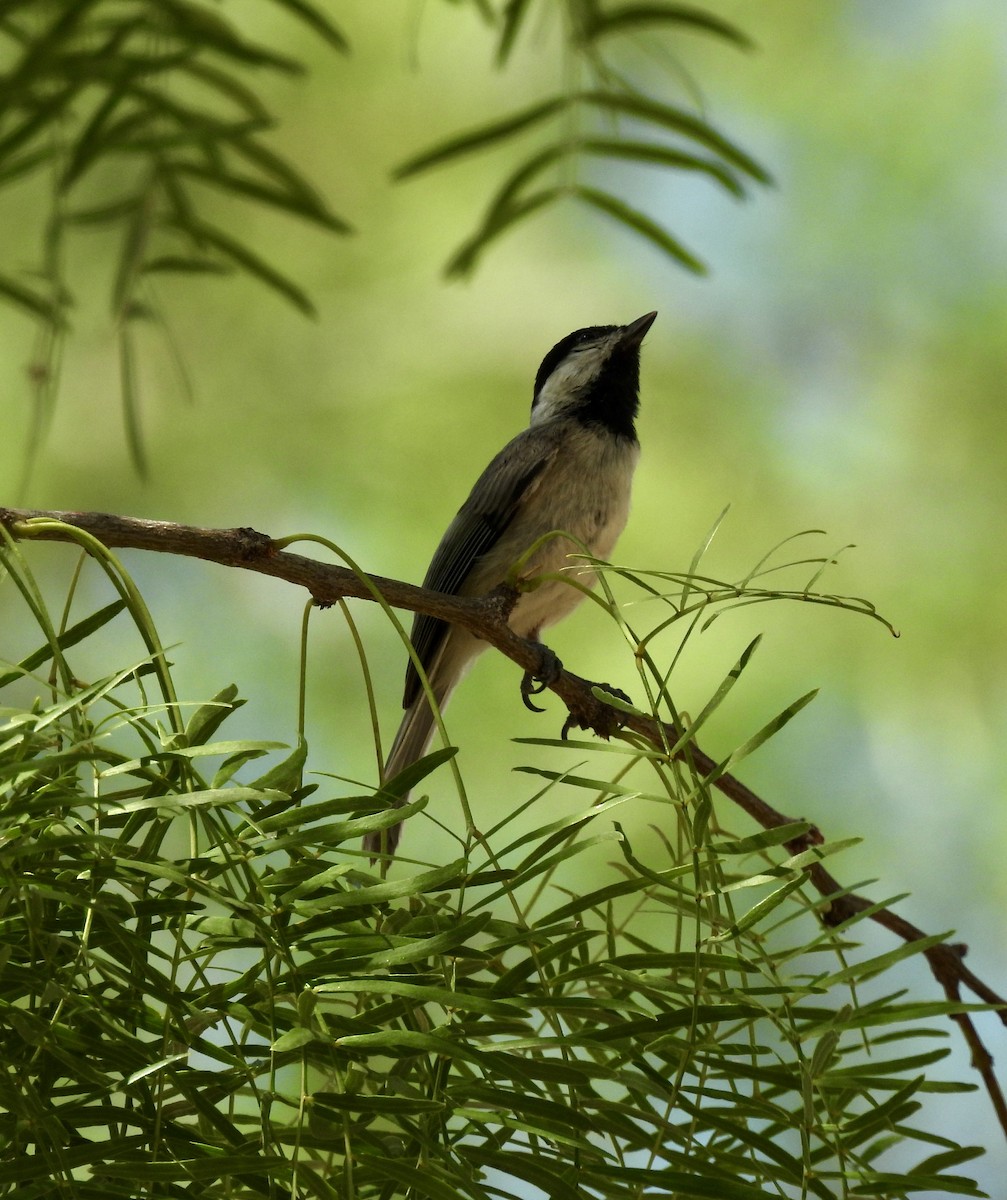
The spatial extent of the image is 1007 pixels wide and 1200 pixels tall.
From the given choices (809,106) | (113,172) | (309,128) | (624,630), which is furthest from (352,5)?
(624,630)

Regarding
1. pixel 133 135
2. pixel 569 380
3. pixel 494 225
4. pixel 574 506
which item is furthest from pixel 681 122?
pixel 569 380

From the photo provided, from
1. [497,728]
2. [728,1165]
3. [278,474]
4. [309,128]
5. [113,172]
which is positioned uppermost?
[309,128]

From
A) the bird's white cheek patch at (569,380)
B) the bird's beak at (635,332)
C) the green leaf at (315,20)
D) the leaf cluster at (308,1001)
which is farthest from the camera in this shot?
the bird's white cheek patch at (569,380)

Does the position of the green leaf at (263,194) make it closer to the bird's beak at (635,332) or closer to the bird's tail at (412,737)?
the bird's tail at (412,737)

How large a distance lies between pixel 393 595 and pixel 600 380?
4.36 ft

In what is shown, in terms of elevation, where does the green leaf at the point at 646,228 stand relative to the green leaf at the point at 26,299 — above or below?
above

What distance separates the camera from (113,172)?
279 cm

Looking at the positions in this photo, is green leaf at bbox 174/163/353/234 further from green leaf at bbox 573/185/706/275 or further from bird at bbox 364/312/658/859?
bird at bbox 364/312/658/859

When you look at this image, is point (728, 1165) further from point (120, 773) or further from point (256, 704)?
point (256, 704)

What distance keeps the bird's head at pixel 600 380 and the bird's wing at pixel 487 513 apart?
4.7 inches

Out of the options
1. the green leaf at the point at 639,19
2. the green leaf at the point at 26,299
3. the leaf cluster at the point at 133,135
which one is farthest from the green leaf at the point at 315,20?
the green leaf at the point at 26,299

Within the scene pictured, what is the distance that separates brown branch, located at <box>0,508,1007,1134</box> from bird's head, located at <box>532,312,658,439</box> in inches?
42.4

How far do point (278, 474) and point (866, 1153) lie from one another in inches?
104

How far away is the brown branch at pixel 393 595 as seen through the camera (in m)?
0.78
